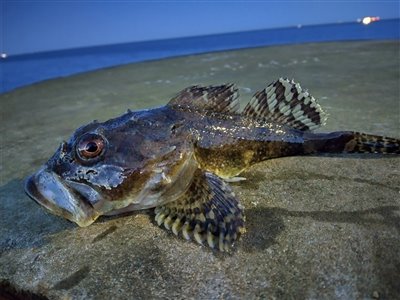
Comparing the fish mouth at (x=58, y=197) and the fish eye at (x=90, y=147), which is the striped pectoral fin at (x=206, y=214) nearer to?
the fish mouth at (x=58, y=197)

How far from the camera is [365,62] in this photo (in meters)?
11.9

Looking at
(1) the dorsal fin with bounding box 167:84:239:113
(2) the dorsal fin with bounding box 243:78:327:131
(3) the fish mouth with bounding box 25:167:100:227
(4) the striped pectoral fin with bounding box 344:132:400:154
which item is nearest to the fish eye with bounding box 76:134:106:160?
(3) the fish mouth with bounding box 25:167:100:227

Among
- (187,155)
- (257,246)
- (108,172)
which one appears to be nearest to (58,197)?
(108,172)

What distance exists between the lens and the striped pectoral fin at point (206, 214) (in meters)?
2.88

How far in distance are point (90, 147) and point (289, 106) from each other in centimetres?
240

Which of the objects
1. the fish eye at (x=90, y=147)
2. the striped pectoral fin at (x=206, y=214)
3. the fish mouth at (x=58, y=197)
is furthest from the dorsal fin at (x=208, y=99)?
the fish mouth at (x=58, y=197)

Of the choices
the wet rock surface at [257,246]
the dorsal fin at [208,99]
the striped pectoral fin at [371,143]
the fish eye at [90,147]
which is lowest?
the wet rock surface at [257,246]

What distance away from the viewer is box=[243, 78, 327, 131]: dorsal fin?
403 centimetres

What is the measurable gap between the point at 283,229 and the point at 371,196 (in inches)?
41.6

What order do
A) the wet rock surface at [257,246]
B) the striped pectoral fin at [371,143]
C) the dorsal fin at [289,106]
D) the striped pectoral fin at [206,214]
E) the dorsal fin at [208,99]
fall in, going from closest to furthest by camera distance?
1. the wet rock surface at [257,246]
2. the striped pectoral fin at [206,214]
3. the dorsal fin at [208,99]
4. the striped pectoral fin at [371,143]
5. the dorsal fin at [289,106]

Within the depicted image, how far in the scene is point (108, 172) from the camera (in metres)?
2.93

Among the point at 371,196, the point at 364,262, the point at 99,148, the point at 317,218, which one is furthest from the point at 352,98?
the point at 99,148

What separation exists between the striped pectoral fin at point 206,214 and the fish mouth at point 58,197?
678 millimetres

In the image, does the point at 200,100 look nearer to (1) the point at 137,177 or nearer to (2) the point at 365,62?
(1) the point at 137,177
